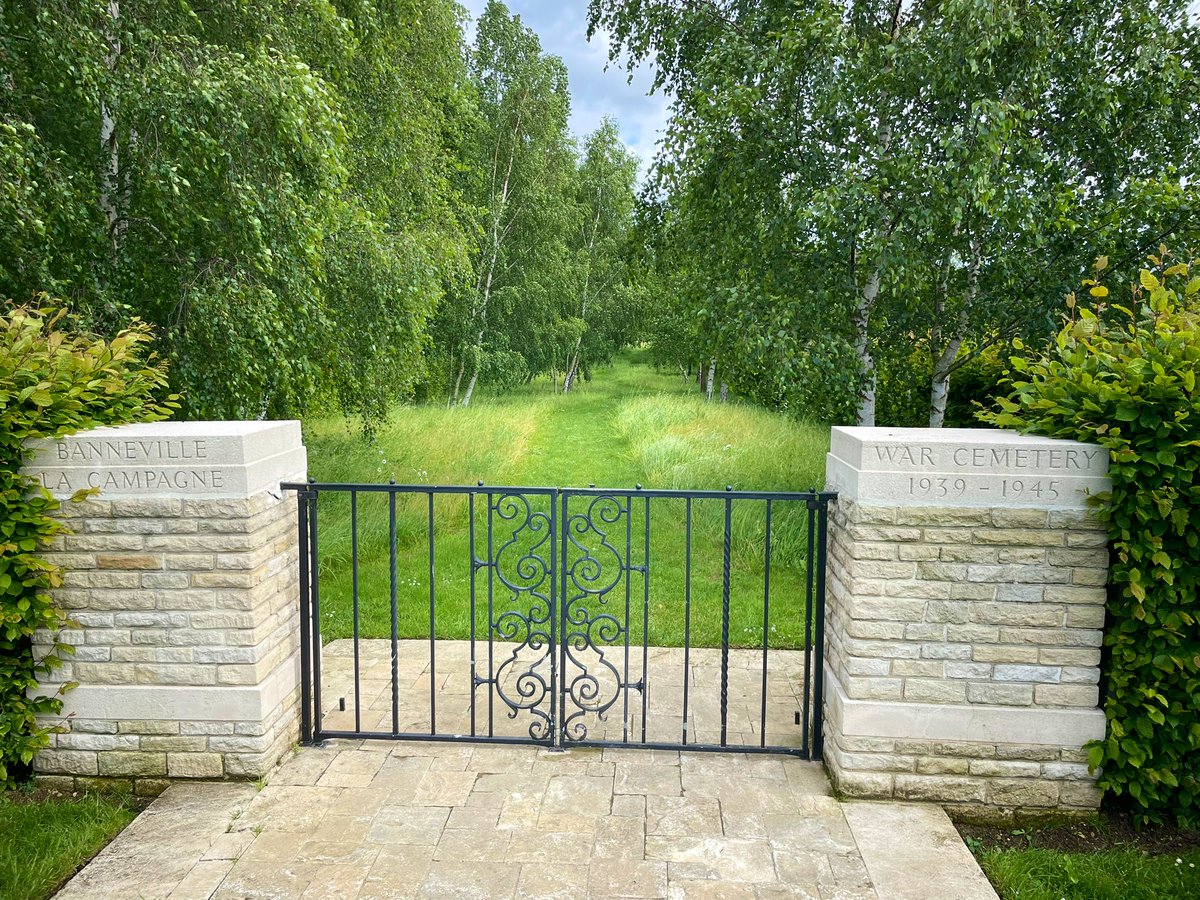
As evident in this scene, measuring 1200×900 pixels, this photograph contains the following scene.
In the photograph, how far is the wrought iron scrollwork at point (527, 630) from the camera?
367 cm

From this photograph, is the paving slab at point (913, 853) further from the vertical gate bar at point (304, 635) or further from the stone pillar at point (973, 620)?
the vertical gate bar at point (304, 635)

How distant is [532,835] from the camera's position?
10.0 feet

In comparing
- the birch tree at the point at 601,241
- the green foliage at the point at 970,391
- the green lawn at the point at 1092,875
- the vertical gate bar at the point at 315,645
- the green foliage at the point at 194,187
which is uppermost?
the birch tree at the point at 601,241

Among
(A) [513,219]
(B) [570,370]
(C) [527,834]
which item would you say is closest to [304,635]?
(C) [527,834]

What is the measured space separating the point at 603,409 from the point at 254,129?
660 inches

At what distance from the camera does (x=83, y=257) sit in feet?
20.6

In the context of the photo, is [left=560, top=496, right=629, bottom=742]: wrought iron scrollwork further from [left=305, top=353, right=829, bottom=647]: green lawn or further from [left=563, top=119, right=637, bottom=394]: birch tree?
[left=563, top=119, right=637, bottom=394]: birch tree

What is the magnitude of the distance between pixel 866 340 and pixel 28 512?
737 cm

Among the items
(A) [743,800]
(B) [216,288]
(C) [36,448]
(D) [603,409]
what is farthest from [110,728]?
(D) [603,409]

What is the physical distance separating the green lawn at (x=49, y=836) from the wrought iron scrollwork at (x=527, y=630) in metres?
1.69

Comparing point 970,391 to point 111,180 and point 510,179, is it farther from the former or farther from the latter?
point 510,179

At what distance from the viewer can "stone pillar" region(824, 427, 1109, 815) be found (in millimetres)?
3178

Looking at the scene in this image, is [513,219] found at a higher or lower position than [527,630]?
higher

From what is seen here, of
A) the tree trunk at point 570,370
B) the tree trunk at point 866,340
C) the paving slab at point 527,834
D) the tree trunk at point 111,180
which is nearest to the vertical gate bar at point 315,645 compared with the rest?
the paving slab at point 527,834
